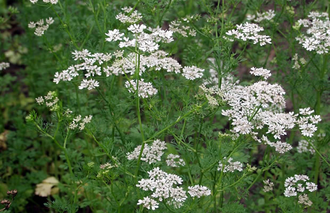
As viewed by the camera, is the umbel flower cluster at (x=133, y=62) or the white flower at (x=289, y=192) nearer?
the umbel flower cluster at (x=133, y=62)

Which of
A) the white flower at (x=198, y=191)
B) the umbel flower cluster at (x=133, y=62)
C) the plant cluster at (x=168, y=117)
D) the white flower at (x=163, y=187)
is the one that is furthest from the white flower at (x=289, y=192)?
the umbel flower cluster at (x=133, y=62)

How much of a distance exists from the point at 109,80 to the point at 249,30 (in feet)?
4.94

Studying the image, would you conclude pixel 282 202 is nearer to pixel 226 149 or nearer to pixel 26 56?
pixel 226 149

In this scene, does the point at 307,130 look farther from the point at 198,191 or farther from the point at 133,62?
the point at 133,62

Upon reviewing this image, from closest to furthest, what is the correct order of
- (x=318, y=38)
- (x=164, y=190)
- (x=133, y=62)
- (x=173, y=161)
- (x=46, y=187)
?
(x=164, y=190) < (x=133, y=62) < (x=173, y=161) < (x=318, y=38) < (x=46, y=187)

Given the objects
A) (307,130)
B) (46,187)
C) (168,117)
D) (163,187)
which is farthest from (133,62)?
(46,187)

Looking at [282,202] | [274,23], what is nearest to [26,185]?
[282,202]

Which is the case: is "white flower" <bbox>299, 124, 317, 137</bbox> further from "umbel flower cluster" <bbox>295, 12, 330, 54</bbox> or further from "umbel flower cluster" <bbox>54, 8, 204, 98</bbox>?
"umbel flower cluster" <bbox>54, 8, 204, 98</bbox>

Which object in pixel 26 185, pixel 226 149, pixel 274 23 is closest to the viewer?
pixel 226 149

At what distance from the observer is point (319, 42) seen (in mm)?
3873

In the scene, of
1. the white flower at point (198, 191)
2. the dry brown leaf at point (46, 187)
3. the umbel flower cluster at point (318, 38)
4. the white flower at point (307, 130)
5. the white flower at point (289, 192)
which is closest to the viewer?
the white flower at point (198, 191)

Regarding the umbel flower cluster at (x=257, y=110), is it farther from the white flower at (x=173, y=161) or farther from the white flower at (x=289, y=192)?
the white flower at (x=173, y=161)

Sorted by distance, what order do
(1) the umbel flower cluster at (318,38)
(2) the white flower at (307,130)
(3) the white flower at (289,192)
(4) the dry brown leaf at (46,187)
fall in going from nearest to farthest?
(2) the white flower at (307,130) → (3) the white flower at (289,192) → (1) the umbel flower cluster at (318,38) → (4) the dry brown leaf at (46,187)

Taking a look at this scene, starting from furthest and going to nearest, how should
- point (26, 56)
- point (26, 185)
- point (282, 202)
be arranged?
point (26, 56), point (26, 185), point (282, 202)
